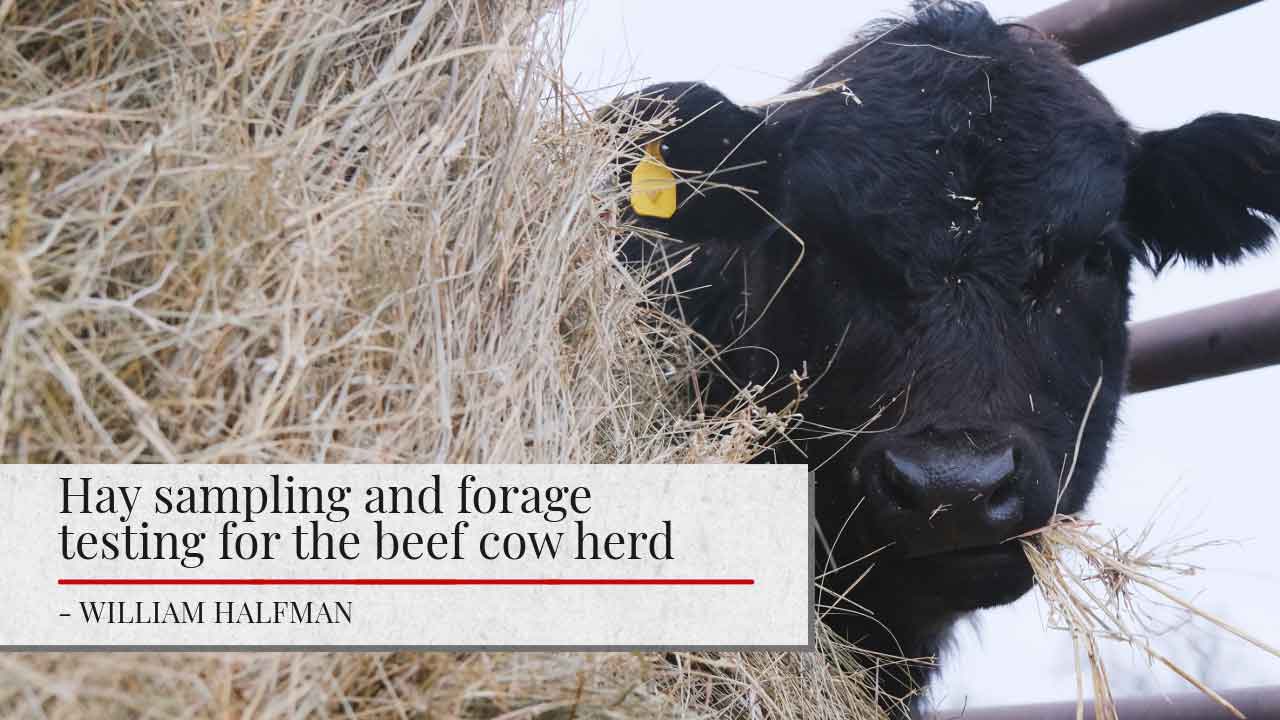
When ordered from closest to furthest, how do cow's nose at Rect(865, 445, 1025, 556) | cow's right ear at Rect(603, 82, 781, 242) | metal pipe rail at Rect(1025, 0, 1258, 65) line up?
1. cow's nose at Rect(865, 445, 1025, 556)
2. cow's right ear at Rect(603, 82, 781, 242)
3. metal pipe rail at Rect(1025, 0, 1258, 65)

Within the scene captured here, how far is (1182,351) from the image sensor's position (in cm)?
392

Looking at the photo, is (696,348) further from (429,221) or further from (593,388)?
(429,221)

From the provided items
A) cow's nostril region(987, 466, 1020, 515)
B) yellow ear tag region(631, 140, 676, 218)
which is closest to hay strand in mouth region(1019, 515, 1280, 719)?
cow's nostril region(987, 466, 1020, 515)

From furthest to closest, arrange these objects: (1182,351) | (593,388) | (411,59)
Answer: (1182,351) < (593,388) < (411,59)

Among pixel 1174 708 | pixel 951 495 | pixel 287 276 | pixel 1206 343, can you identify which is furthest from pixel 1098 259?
pixel 287 276

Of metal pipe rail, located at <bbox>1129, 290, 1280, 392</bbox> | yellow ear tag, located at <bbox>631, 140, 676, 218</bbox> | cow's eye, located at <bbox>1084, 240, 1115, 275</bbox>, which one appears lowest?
metal pipe rail, located at <bbox>1129, 290, 1280, 392</bbox>

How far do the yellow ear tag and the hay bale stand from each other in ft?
2.37

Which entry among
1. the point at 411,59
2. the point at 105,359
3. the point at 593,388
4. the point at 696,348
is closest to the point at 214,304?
the point at 105,359

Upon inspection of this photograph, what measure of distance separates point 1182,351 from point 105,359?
3.39m

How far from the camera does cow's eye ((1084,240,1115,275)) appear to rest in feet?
10.7

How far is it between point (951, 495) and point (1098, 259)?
44.5 inches

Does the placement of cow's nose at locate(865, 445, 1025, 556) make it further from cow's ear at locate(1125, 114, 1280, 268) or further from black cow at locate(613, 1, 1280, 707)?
cow's ear at locate(1125, 114, 1280, 268)

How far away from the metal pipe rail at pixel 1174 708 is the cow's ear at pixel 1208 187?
129 centimetres

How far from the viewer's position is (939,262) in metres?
2.99
